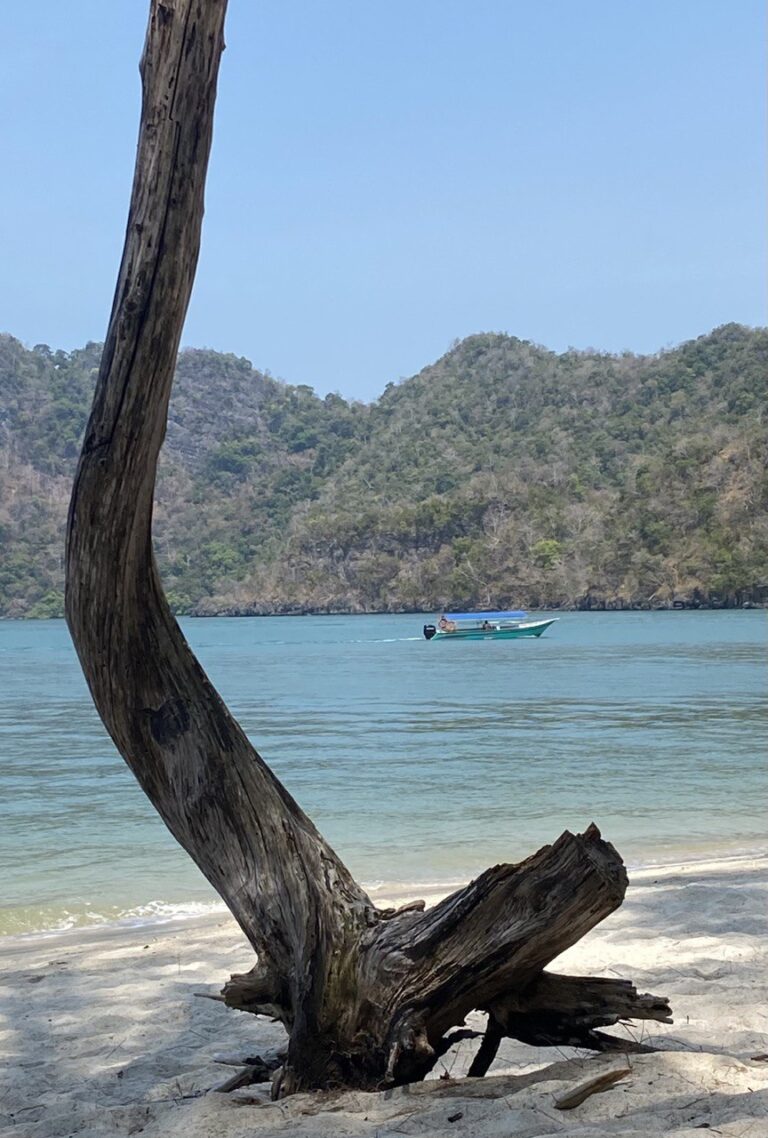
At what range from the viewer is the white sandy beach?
244 cm

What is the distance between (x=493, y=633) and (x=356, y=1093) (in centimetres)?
5244

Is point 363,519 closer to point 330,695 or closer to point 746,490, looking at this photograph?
point 746,490

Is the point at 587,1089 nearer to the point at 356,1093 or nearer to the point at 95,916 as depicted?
the point at 356,1093

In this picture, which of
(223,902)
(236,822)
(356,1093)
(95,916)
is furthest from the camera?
(95,916)

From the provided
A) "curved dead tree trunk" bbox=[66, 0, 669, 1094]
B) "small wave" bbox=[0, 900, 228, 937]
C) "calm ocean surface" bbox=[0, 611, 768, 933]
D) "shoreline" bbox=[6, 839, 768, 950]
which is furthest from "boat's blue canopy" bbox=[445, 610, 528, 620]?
"curved dead tree trunk" bbox=[66, 0, 669, 1094]

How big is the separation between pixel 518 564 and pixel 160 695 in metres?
79.7

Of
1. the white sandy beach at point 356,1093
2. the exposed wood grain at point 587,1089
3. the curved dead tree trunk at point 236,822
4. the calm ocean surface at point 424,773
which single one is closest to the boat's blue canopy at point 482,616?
the calm ocean surface at point 424,773

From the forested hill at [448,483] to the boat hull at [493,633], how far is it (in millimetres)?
20486

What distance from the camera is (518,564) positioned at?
269 feet

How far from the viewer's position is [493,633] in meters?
54.9

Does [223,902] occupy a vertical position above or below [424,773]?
above

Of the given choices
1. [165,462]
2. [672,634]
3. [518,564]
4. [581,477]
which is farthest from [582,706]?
[165,462]

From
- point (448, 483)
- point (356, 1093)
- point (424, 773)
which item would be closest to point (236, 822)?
point (356, 1093)

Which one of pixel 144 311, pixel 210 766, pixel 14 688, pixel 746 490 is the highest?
pixel 746 490
